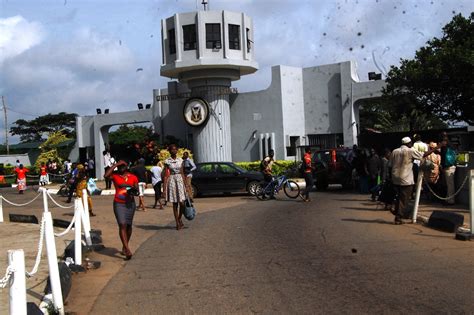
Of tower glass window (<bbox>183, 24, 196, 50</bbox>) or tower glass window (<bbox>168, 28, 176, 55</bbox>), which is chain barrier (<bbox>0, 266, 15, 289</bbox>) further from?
tower glass window (<bbox>168, 28, 176, 55</bbox>)

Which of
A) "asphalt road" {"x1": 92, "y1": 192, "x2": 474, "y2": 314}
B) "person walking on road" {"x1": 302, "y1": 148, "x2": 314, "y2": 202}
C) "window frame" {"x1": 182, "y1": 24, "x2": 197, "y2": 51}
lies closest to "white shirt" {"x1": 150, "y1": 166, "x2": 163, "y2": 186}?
"person walking on road" {"x1": 302, "y1": 148, "x2": 314, "y2": 202}

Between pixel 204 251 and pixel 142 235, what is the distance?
3.06m

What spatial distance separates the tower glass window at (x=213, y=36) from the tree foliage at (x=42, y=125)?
45.1m

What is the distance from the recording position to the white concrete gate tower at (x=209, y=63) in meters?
32.0

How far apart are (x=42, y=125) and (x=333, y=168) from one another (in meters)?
61.9

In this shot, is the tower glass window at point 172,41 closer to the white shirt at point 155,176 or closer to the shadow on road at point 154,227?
the white shirt at point 155,176

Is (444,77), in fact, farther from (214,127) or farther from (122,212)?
(122,212)

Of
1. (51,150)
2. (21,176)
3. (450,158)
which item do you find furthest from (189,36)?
(51,150)

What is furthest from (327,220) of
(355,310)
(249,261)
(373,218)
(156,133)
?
(156,133)

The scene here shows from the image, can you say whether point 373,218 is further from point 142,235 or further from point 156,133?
point 156,133

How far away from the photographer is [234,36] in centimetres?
3269

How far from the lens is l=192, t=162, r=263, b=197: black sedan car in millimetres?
22688

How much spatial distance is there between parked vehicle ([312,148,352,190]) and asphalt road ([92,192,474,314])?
9.44 m

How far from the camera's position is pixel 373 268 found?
25.9 ft
